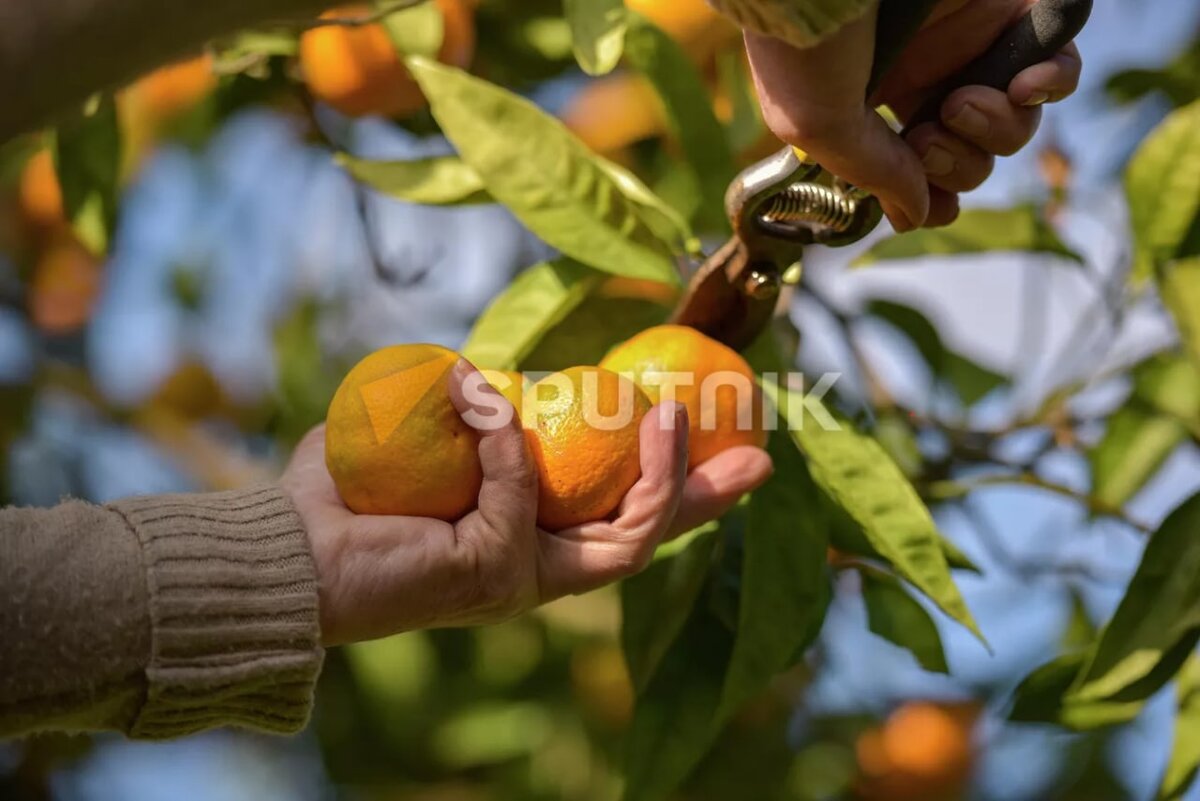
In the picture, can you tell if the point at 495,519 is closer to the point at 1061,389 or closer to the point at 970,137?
the point at 970,137

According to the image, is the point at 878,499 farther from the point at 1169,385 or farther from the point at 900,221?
the point at 1169,385

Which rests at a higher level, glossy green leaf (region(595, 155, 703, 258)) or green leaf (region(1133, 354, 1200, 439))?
glossy green leaf (region(595, 155, 703, 258))

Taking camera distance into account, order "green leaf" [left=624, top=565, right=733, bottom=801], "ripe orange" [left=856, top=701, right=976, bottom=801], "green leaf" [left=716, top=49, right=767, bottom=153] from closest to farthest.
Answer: "green leaf" [left=624, top=565, right=733, bottom=801] < "green leaf" [left=716, top=49, right=767, bottom=153] < "ripe orange" [left=856, top=701, right=976, bottom=801]

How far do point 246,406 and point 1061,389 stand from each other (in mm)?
995

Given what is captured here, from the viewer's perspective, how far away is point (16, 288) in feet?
5.57

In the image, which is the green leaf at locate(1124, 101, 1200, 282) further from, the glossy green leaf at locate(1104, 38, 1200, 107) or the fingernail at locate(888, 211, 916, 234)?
the fingernail at locate(888, 211, 916, 234)

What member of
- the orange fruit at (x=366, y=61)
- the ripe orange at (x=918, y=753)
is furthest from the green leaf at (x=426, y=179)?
the ripe orange at (x=918, y=753)

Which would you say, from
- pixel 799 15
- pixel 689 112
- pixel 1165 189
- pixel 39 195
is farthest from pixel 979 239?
pixel 39 195

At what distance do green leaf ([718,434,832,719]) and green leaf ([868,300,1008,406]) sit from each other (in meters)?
0.48

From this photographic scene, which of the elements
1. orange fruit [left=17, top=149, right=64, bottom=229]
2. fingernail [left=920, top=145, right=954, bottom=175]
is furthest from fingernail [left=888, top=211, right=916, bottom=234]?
orange fruit [left=17, top=149, right=64, bottom=229]

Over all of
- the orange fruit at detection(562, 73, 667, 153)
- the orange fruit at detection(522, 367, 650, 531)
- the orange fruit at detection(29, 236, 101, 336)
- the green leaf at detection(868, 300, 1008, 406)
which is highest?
the orange fruit at detection(522, 367, 650, 531)

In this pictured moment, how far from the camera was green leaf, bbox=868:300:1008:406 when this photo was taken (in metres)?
1.40

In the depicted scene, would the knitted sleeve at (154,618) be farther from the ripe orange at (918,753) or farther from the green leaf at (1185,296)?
the ripe orange at (918,753)

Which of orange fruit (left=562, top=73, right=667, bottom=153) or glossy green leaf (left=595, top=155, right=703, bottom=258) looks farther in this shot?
orange fruit (left=562, top=73, right=667, bottom=153)
